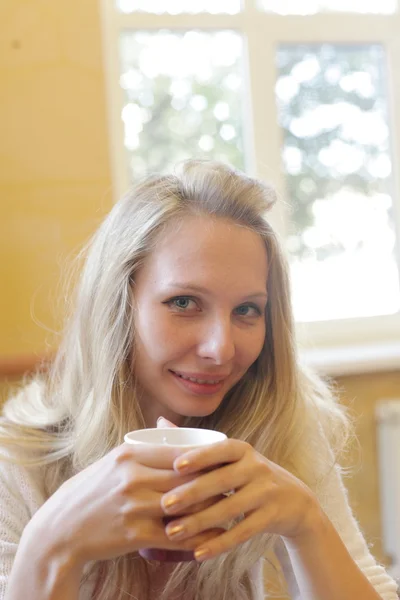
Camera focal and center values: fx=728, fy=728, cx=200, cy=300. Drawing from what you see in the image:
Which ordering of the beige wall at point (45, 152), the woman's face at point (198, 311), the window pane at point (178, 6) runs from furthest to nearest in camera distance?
1. the window pane at point (178, 6)
2. the beige wall at point (45, 152)
3. the woman's face at point (198, 311)

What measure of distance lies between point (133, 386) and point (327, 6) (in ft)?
6.41

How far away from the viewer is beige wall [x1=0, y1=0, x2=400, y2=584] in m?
2.07

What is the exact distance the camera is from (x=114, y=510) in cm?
82

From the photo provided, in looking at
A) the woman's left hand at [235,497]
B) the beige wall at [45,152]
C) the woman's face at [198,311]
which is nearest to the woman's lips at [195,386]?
the woman's face at [198,311]

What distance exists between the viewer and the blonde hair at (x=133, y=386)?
1145 millimetres

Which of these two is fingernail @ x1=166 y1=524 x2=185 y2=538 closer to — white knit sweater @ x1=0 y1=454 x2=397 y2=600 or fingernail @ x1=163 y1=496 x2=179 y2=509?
fingernail @ x1=163 y1=496 x2=179 y2=509

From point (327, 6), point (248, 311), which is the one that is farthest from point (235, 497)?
point (327, 6)

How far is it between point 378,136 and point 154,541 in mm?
2231

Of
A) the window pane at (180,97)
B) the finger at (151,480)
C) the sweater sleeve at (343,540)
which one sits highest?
the window pane at (180,97)

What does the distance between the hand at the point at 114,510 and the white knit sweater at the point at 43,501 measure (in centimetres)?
20

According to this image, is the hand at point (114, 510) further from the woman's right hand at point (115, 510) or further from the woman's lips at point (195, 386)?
the woman's lips at point (195, 386)

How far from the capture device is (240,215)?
1.17 meters

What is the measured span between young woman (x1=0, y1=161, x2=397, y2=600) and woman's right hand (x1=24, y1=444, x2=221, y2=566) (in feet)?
0.04

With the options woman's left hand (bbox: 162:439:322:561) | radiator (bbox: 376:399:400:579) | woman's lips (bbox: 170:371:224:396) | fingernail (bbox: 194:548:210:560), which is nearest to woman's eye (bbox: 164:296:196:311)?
woman's lips (bbox: 170:371:224:396)
